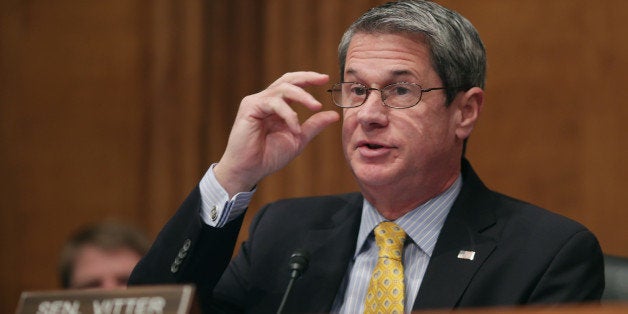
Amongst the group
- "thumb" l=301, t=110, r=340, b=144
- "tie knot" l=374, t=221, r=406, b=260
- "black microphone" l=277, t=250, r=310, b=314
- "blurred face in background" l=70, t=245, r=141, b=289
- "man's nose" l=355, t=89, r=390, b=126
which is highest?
"man's nose" l=355, t=89, r=390, b=126

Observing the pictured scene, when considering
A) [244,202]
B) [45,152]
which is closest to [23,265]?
[45,152]

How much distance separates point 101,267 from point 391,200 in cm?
96

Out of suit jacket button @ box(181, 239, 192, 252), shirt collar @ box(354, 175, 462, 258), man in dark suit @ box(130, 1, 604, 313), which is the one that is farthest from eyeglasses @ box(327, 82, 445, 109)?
suit jacket button @ box(181, 239, 192, 252)

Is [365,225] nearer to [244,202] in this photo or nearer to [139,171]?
[244,202]

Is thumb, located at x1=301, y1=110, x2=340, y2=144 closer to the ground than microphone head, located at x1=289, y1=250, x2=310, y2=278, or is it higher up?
higher up

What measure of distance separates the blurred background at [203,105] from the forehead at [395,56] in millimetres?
928

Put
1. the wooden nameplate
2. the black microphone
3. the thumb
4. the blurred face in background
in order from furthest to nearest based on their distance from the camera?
the blurred face in background, the thumb, the black microphone, the wooden nameplate

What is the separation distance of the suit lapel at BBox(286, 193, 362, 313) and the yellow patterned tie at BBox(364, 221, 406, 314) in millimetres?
94

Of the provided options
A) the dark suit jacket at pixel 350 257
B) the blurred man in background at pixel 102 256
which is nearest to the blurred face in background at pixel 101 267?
the blurred man in background at pixel 102 256

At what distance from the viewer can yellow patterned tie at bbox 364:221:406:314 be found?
7.25 feet

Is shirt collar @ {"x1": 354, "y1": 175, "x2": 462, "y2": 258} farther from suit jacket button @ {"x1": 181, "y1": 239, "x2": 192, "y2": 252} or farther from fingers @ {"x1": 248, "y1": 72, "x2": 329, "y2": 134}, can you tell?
suit jacket button @ {"x1": 181, "y1": 239, "x2": 192, "y2": 252}

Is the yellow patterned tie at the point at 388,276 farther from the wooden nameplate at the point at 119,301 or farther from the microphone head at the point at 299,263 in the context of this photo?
the wooden nameplate at the point at 119,301

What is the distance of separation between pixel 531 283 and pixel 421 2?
757 millimetres

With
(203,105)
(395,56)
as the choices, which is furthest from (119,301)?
(203,105)
